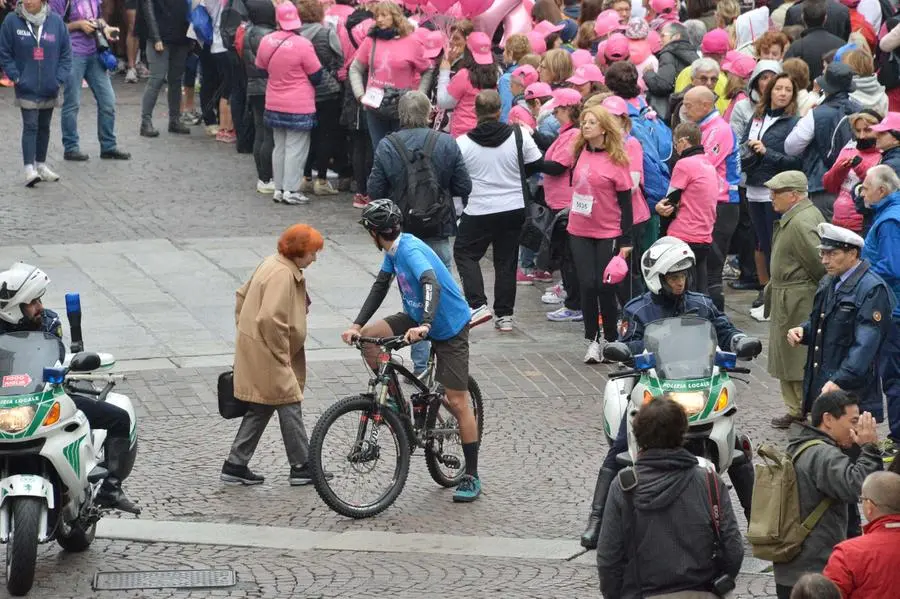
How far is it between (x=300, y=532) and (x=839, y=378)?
3169 millimetres

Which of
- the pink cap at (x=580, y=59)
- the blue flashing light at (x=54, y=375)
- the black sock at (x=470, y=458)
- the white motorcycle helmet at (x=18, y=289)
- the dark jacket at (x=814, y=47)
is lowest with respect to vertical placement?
the black sock at (x=470, y=458)

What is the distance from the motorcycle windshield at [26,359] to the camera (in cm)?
829

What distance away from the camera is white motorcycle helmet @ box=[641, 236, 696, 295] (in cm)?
887

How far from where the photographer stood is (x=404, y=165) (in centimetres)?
1238

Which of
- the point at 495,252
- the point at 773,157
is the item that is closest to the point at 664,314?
the point at 495,252

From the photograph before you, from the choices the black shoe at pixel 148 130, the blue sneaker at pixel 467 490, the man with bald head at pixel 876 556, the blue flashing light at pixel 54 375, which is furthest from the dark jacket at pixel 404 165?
the black shoe at pixel 148 130

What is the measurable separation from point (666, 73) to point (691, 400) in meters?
7.88

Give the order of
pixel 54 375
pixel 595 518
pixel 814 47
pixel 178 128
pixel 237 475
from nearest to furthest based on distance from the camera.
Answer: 1. pixel 54 375
2. pixel 595 518
3. pixel 237 475
4. pixel 814 47
5. pixel 178 128

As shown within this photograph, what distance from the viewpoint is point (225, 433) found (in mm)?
10977

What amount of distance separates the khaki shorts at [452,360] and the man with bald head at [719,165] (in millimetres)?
3982

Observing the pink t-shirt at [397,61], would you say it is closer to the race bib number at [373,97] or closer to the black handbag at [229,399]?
the race bib number at [373,97]

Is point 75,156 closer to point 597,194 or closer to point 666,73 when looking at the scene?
point 666,73

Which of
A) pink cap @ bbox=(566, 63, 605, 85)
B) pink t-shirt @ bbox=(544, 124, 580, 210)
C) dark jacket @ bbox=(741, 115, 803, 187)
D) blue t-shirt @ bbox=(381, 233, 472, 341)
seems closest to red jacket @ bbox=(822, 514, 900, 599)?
blue t-shirt @ bbox=(381, 233, 472, 341)

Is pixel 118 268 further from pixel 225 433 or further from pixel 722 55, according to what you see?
pixel 722 55
